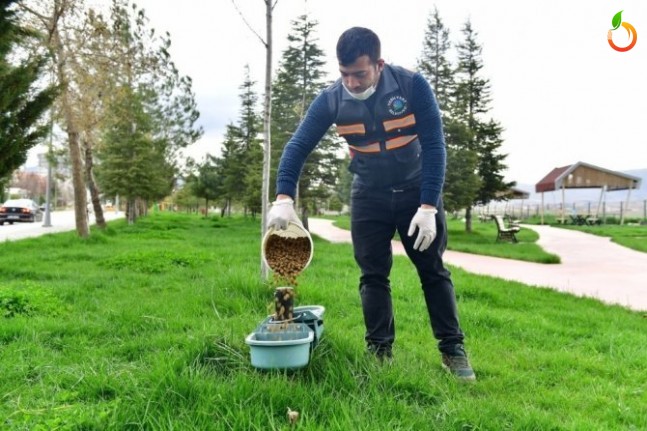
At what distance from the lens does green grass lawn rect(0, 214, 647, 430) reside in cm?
224

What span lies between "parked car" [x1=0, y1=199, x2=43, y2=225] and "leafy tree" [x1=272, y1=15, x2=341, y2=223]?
623 inches

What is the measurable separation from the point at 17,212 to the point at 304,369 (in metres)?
28.7

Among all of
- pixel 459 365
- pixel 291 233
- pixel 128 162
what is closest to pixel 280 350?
pixel 291 233

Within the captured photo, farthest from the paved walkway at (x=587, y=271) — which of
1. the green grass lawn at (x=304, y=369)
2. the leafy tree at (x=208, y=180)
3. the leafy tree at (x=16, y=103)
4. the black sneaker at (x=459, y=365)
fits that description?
the leafy tree at (x=208, y=180)

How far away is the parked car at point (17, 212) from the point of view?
26.1 metres

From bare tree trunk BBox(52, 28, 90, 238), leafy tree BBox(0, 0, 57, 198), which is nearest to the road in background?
bare tree trunk BBox(52, 28, 90, 238)

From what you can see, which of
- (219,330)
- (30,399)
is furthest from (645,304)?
(30,399)

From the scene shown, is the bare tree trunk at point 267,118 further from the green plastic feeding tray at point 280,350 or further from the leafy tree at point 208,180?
the leafy tree at point 208,180

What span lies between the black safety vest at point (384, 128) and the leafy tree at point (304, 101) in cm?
1521

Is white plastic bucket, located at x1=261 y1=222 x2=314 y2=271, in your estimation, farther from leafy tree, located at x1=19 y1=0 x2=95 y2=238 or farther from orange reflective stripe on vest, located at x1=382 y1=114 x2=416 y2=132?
leafy tree, located at x1=19 y1=0 x2=95 y2=238

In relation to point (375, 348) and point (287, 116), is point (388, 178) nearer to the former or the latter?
point (375, 348)

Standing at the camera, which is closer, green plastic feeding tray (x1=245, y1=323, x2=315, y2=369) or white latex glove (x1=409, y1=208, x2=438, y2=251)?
green plastic feeding tray (x1=245, y1=323, x2=315, y2=369)

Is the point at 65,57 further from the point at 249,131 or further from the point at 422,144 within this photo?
the point at 249,131

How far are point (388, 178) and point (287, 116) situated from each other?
652 inches
